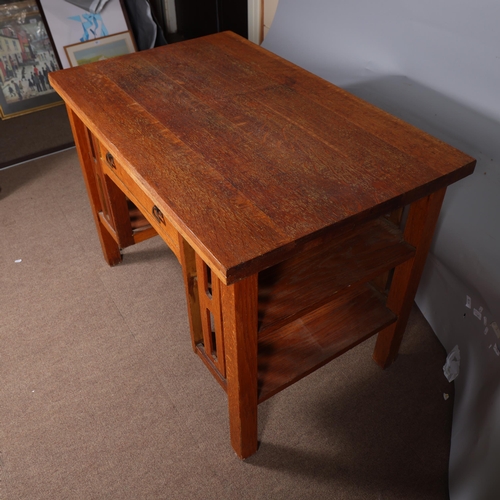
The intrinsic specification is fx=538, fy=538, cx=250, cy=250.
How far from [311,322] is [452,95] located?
0.84 m

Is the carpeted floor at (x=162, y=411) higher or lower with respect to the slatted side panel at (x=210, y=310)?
lower

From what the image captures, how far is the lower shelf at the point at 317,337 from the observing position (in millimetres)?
1249

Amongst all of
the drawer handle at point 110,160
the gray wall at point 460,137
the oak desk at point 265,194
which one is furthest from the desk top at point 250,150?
the gray wall at point 460,137

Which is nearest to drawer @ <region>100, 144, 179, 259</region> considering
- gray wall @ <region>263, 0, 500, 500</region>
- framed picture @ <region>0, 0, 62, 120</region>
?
gray wall @ <region>263, 0, 500, 500</region>

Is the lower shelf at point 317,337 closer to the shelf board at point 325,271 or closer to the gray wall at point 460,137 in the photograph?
the shelf board at point 325,271

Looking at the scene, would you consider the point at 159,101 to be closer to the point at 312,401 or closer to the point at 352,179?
the point at 352,179

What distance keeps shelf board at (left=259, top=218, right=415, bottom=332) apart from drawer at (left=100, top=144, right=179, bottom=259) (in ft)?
0.77

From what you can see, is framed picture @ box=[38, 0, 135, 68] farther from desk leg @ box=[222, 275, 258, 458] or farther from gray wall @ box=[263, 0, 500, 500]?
desk leg @ box=[222, 275, 258, 458]

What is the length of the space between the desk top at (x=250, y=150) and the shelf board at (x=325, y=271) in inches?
7.5

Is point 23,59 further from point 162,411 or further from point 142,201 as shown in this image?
point 162,411

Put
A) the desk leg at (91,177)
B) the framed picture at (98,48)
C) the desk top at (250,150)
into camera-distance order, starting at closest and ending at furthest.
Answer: the desk top at (250,150) → the desk leg at (91,177) → the framed picture at (98,48)

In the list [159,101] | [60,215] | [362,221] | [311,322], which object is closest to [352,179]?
[362,221]

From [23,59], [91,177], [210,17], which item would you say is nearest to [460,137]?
[91,177]

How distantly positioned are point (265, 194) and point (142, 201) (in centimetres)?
41
